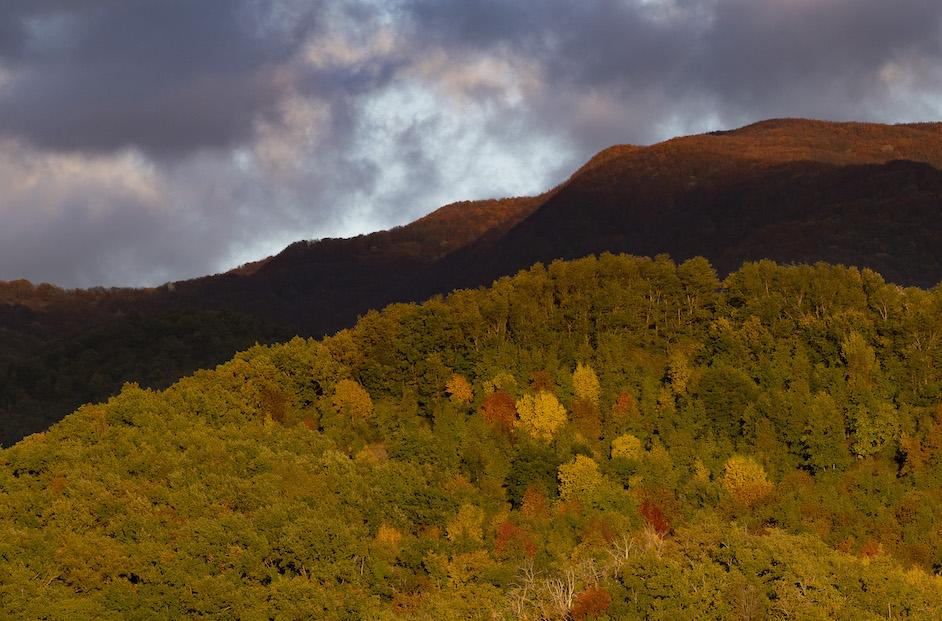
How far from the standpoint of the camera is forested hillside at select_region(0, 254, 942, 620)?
88.5 m

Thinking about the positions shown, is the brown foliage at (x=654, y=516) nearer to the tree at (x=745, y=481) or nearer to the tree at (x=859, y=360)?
the tree at (x=745, y=481)

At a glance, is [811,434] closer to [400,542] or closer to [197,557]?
[400,542]

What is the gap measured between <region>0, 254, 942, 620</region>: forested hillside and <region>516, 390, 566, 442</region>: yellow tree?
45 centimetres

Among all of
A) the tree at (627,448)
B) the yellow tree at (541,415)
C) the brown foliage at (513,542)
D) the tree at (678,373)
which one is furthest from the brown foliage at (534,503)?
the tree at (678,373)

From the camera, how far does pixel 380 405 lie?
150 m

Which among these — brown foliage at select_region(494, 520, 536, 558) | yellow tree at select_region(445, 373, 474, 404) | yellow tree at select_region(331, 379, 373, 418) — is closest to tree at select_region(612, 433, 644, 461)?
brown foliage at select_region(494, 520, 536, 558)

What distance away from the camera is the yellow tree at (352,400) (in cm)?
14838

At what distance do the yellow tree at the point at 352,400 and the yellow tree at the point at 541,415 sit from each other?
18.8 metres

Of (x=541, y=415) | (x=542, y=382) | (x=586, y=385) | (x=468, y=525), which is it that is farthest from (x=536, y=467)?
(x=542, y=382)

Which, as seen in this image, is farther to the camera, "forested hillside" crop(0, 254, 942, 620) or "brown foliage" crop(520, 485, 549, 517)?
"brown foliage" crop(520, 485, 549, 517)

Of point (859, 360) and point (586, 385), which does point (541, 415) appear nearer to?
point (586, 385)

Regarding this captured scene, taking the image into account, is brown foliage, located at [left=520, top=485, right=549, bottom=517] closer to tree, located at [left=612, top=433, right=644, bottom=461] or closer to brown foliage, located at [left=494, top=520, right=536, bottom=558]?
brown foliage, located at [left=494, top=520, right=536, bottom=558]

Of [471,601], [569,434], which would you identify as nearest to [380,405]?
[569,434]

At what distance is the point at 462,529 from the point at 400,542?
24.1ft
